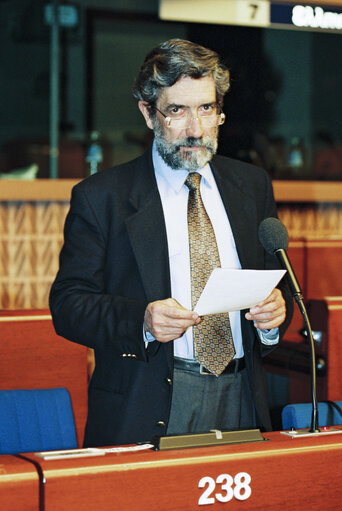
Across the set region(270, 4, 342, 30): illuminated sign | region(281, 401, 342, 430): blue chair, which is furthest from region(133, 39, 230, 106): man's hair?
region(270, 4, 342, 30): illuminated sign

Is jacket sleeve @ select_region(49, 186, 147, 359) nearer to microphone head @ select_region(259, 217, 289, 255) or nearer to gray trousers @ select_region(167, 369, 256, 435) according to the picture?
gray trousers @ select_region(167, 369, 256, 435)

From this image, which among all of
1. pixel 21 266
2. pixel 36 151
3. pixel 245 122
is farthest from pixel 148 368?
pixel 245 122

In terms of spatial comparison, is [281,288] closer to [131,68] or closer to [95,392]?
[95,392]

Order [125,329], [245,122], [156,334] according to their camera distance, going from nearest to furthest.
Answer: [156,334], [125,329], [245,122]

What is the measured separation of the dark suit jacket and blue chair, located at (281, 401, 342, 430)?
0.07m

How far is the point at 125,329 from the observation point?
2.04 m

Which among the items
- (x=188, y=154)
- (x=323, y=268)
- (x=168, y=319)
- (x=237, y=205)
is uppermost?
(x=188, y=154)

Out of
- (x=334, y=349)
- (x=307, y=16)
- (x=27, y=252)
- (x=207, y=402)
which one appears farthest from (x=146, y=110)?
(x=307, y=16)

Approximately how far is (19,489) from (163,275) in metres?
0.84

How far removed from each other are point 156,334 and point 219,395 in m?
0.34

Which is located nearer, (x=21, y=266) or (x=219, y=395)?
(x=219, y=395)

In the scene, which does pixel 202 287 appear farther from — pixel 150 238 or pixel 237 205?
pixel 237 205

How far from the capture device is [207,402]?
7.01ft

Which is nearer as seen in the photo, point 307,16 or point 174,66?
point 174,66
